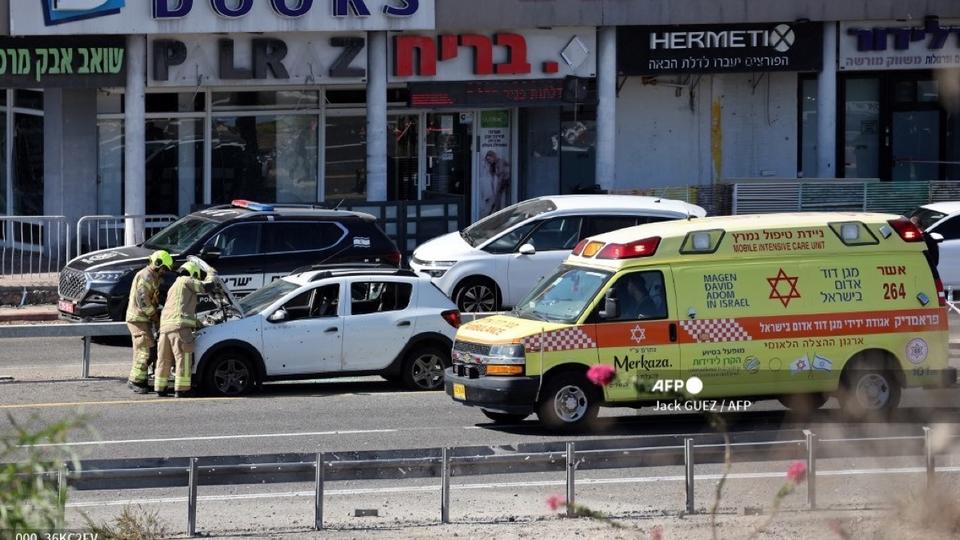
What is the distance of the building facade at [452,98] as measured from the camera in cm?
2497

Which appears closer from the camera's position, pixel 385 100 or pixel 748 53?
pixel 385 100

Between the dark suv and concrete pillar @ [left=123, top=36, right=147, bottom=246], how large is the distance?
14.5ft

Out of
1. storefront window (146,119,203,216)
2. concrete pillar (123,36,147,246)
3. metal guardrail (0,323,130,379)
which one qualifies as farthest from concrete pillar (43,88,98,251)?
metal guardrail (0,323,130,379)

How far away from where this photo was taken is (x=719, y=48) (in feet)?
92.4

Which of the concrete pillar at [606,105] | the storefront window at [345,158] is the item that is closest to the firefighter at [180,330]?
the storefront window at [345,158]

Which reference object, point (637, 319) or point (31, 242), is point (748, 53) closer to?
point (31, 242)

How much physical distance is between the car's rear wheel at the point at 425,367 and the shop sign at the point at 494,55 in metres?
10.8

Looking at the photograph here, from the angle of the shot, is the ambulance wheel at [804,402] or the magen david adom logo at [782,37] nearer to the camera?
the ambulance wheel at [804,402]

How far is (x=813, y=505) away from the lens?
421 inches

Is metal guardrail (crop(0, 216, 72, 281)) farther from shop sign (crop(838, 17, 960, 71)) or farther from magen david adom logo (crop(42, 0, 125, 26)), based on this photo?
shop sign (crop(838, 17, 960, 71))

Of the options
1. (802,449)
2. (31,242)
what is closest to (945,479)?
(802,449)

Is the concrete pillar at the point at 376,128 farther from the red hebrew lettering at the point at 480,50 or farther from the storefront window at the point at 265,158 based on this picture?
the storefront window at the point at 265,158

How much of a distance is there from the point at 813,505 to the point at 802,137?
68.2ft

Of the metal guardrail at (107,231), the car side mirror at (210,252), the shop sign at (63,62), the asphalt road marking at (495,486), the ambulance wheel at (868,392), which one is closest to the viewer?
the asphalt road marking at (495,486)
